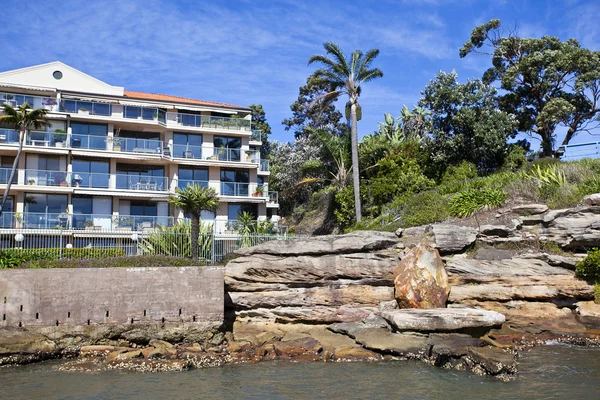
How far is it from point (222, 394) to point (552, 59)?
2893 centimetres

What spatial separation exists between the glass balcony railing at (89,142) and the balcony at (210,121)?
4.95 meters

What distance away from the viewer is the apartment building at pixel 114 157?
31.7 m

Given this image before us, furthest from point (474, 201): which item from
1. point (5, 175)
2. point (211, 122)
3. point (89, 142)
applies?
point (5, 175)

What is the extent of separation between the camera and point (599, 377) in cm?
1479

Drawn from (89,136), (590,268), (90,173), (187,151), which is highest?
(89,136)

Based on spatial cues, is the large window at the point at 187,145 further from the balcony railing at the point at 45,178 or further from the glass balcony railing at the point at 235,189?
the balcony railing at the point at 45,178

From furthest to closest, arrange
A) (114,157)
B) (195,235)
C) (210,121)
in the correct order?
(210,121) < (114,157) < (195,235)

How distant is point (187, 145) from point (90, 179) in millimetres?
6646

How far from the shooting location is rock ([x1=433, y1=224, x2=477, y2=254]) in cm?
2269

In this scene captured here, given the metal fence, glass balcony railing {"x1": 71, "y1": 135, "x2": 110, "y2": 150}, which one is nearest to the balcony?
glass balcony railing {"x1": 71, "y1": 135, "x2": 110, "y2": 150}

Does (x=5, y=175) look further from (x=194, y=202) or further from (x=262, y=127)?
(x=262, y=127)

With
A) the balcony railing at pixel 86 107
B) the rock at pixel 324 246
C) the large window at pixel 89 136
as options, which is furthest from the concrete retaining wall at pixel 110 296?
the balcony railing at pixel 86 107

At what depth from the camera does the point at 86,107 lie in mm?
34188

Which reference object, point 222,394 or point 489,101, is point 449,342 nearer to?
point 222,394
